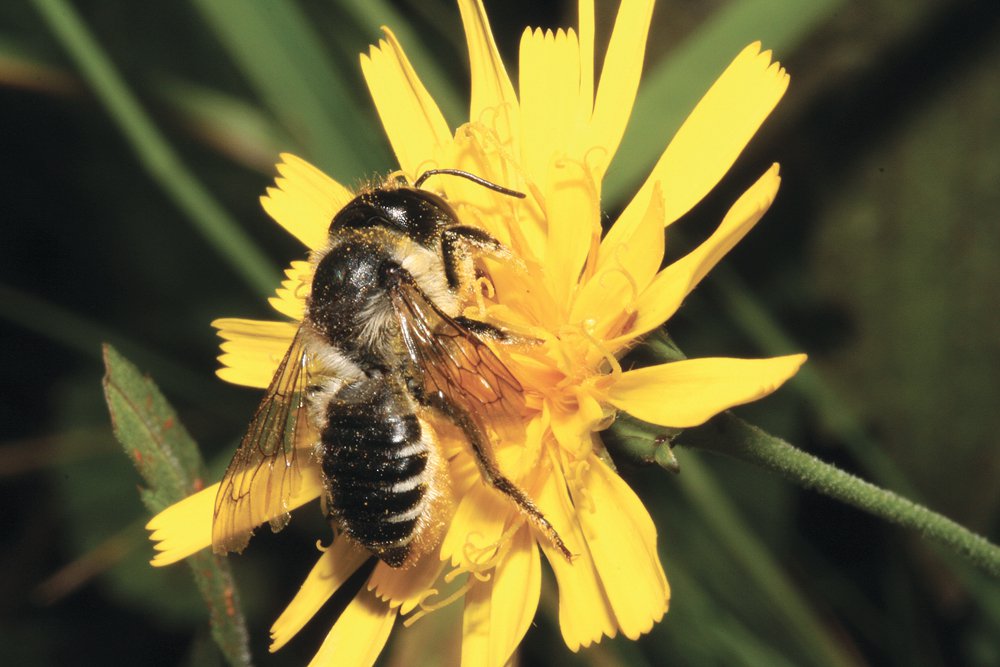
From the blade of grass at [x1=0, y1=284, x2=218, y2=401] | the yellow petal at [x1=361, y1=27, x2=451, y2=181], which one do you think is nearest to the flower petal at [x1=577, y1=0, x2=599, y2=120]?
the yellow petal at [x1=361, y1=27, x2=451, y2=181]

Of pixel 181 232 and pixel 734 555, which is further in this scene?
pixel 181 232

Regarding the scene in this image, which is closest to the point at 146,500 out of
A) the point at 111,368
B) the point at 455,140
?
the point at 111,368

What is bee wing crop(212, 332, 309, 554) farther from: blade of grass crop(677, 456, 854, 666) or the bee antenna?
blade of grass crop(677, 456, 854, 666)

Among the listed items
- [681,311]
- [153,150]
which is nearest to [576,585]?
[681,311]

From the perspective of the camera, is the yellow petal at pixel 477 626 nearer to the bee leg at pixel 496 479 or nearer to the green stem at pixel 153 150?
the bee leg at pixel 496 479

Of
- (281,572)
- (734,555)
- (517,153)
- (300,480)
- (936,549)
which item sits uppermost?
(517,153)

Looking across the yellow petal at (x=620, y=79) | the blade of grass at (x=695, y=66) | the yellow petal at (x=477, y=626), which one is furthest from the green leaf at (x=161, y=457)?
the blade of grass at (x=695, y=66)

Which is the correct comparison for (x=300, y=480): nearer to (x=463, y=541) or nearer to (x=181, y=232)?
(x=463, y=541)
